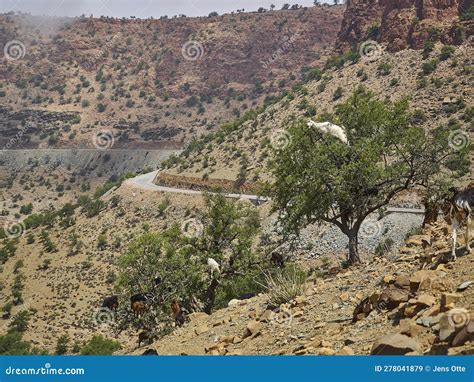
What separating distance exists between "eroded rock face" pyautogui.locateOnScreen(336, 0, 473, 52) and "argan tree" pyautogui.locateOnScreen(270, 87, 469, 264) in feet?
184

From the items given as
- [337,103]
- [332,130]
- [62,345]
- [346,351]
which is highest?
[337,103]

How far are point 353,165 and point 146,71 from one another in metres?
158

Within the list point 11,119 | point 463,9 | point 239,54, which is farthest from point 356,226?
point 239,54

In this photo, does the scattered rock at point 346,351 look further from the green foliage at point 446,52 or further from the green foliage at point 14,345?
the green foliage at point 446,52

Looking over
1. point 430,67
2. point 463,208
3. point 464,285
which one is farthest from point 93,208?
point 464,285

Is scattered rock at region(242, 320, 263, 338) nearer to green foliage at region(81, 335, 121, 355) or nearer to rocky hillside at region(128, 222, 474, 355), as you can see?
rocky hillside at region(128, 222, 474, 355)

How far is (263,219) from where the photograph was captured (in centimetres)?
5559

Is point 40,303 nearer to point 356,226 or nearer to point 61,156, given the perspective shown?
point 356,226

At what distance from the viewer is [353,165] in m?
22.0

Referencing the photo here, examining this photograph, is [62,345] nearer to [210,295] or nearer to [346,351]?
[210,295]

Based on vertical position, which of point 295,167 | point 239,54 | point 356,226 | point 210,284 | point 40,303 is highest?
point 239,54

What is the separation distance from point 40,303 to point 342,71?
52.2m

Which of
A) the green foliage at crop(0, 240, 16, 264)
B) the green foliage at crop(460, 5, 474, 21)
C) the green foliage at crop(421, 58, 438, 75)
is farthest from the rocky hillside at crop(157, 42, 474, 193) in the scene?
the green foliage at crop(0, 240, 16, 264)

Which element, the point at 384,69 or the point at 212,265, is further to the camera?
the point at 384,69
